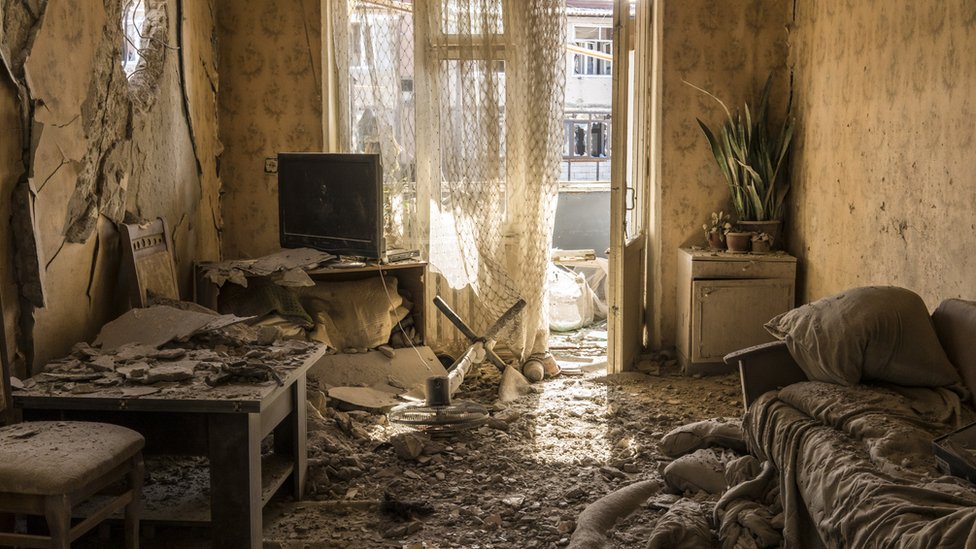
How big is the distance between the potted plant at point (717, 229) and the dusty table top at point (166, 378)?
289 centimetres

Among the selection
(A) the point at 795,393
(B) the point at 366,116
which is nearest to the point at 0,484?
(A) the point at 795,393

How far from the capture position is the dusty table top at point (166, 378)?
283 cm

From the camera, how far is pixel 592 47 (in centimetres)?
1000

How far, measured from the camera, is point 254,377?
3.02m

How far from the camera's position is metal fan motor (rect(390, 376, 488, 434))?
4359mm

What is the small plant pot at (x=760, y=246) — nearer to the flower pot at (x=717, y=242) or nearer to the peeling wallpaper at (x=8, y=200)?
the flower pot at (x=717, y=242)

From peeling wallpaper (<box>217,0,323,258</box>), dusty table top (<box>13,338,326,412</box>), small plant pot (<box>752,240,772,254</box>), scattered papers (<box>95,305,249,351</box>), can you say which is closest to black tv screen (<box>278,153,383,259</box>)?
peeling wallpaper (<box>217,0,323,258</box>)

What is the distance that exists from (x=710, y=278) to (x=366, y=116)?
7.37 ft

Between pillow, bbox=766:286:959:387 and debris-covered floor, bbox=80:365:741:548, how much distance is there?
83cm

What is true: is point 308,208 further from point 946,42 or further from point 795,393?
point 946,42

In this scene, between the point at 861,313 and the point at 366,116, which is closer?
the point at 861,313

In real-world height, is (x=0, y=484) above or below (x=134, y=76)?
below

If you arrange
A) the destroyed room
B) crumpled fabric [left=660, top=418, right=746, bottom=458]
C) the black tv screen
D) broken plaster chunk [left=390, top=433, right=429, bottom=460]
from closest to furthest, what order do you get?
1. the destroyed room
2. crumpled fabric [left=660, top=418, right=746, bottom=458]
3. broken plaster chunk [left=390, top=433, right=429, bottom=460]
4. the black tv screen

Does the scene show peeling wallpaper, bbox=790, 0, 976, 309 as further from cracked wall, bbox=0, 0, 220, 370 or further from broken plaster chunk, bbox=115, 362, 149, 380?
cracked wall, bbox=0, 0, 220, 370
